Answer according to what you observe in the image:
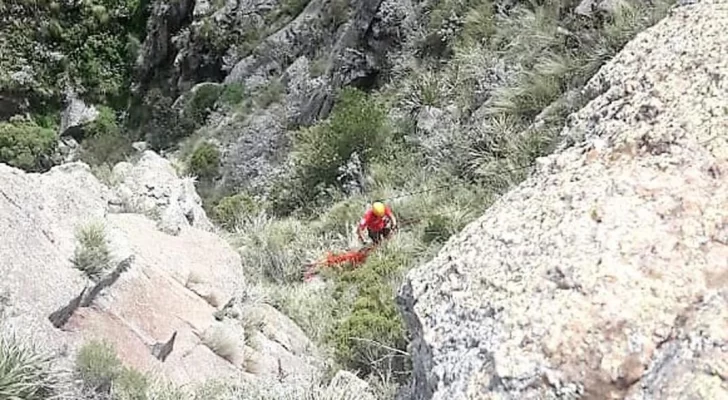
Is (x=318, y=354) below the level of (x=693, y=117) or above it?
below

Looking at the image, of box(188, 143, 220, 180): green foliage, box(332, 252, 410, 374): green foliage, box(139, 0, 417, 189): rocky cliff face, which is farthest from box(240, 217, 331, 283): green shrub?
box(188, 143, 220, 180): green foliage

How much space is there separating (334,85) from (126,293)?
10.0 metres

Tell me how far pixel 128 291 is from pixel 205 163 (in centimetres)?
1095

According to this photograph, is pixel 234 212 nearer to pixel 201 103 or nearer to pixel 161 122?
pixel 201 103

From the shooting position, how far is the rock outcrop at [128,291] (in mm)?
6059

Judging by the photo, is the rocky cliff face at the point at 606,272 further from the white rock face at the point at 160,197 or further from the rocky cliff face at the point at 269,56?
the rocky cliff face at the point at 269,56


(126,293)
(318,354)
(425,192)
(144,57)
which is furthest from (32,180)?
(144,57)

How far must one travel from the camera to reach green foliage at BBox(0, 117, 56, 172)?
22.6m

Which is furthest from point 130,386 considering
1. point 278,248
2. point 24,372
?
point 278,248

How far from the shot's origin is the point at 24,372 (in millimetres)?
5023

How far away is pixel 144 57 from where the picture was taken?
2642 centimetres

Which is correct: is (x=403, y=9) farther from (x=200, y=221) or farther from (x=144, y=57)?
(x=144, y=57)

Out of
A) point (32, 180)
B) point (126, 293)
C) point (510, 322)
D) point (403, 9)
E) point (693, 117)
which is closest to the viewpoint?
point (510, 322)

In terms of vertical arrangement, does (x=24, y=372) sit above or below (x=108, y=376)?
above
